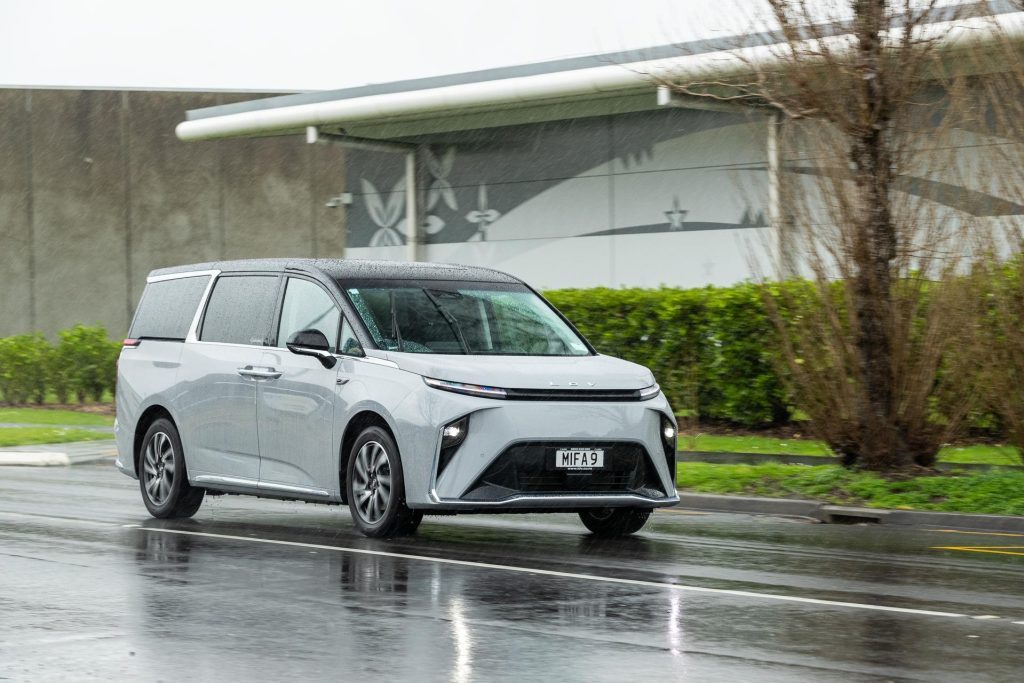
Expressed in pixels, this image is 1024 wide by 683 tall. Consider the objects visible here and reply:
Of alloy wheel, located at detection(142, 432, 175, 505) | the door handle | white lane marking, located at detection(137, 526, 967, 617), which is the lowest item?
white lane marking, located at detection(137, 526, 967, 617)

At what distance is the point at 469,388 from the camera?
422 inches

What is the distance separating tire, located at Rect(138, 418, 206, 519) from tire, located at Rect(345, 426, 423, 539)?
2.08 metres

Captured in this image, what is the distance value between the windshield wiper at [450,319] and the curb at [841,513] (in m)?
2.85

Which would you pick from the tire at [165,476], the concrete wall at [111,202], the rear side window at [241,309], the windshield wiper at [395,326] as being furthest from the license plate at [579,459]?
the concrete wall at [111,202]

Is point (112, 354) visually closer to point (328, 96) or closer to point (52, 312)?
point (328, 96)

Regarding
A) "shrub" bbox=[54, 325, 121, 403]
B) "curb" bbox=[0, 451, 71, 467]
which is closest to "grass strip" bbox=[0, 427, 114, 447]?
"curb" bbox=[0, 451, 71, 467]

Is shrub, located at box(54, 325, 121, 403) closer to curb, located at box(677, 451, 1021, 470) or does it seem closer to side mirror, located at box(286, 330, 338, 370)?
curb, located at box(677, 451, 1021, 470)

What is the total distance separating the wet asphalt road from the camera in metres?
6.88

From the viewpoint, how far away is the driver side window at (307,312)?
1180 centimetres

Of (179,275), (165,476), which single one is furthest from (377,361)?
(179,275)

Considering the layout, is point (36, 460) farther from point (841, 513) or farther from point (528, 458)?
point (528, 458)

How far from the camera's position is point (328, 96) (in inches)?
1044

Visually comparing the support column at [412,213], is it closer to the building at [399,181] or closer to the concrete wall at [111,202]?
the building at [399,181]

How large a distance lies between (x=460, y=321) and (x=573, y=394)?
1362 mm
